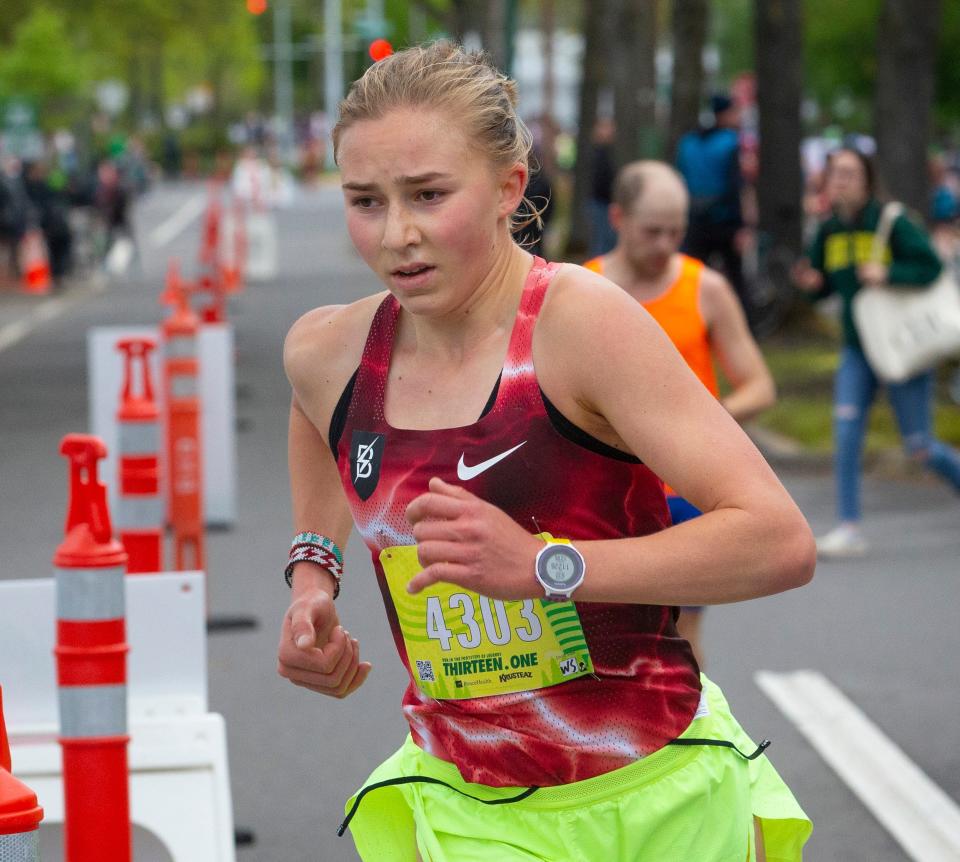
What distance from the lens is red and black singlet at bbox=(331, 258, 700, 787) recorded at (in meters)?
2.67

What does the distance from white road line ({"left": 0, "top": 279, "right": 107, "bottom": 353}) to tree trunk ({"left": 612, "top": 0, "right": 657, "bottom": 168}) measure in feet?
23.2

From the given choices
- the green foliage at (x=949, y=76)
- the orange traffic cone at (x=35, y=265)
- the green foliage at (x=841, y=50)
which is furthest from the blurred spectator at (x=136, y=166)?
the green foliage at (x=949, y=76)

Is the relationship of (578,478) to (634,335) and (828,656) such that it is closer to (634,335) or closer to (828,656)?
(634,335)

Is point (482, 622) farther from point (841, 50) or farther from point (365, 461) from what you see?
point (841, 50)

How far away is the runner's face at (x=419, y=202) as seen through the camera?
262 cm

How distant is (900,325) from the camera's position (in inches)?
376

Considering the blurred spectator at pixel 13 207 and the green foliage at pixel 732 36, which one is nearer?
the blurred spectator at pixel 13 207

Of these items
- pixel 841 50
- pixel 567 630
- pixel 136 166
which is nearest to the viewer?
pixel 567 630

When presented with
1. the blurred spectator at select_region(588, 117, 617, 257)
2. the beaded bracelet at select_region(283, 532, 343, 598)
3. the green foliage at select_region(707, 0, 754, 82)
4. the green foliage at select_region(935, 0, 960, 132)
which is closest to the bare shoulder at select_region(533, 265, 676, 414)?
the beaded bracelet at select_region(283, 532, 343, 598)

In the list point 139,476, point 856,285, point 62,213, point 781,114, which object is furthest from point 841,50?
point 139,476

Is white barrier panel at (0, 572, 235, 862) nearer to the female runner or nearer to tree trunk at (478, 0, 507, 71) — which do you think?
the female runner

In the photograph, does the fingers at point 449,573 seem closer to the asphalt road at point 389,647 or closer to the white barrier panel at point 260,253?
the asphalt road at point 389,647

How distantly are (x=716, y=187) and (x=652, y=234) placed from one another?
13.0 metres

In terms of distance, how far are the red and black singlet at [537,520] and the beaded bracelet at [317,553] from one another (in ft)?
0.73
